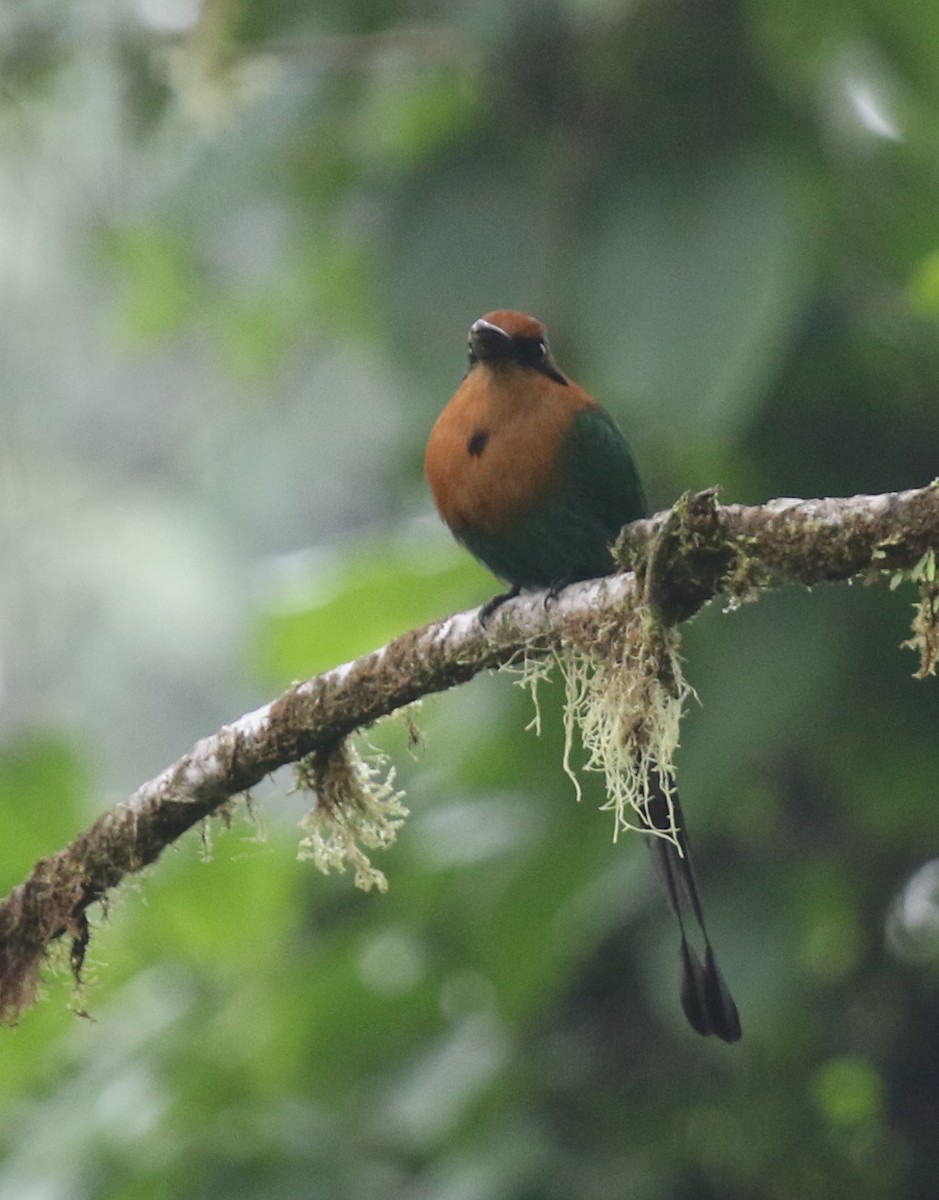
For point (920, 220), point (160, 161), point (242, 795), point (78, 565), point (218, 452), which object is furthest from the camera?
point (78, 565)

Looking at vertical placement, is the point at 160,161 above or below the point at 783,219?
above

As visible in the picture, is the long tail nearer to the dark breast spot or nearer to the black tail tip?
the black tail tip

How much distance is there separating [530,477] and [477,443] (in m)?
0.11

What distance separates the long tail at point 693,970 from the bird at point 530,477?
0.36 feet

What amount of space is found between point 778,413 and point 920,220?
572mm

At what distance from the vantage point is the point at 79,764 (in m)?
3.51

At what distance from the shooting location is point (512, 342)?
3.36 meters

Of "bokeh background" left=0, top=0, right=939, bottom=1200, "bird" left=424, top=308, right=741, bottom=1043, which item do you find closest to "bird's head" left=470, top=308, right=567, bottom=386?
"bird" left=424, top=308, right=741, bottom=1043

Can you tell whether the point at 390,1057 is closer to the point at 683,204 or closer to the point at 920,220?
the point at 683,204

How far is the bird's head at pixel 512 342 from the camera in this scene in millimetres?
3348

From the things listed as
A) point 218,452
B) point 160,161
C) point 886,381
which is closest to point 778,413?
point 886,381

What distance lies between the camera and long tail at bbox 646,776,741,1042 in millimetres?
2807

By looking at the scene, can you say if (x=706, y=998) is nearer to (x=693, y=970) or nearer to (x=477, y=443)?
(x=693, y=970)

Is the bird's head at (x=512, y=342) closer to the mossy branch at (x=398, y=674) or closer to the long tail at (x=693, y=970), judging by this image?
the mossy branch at (x=398, y=674)
